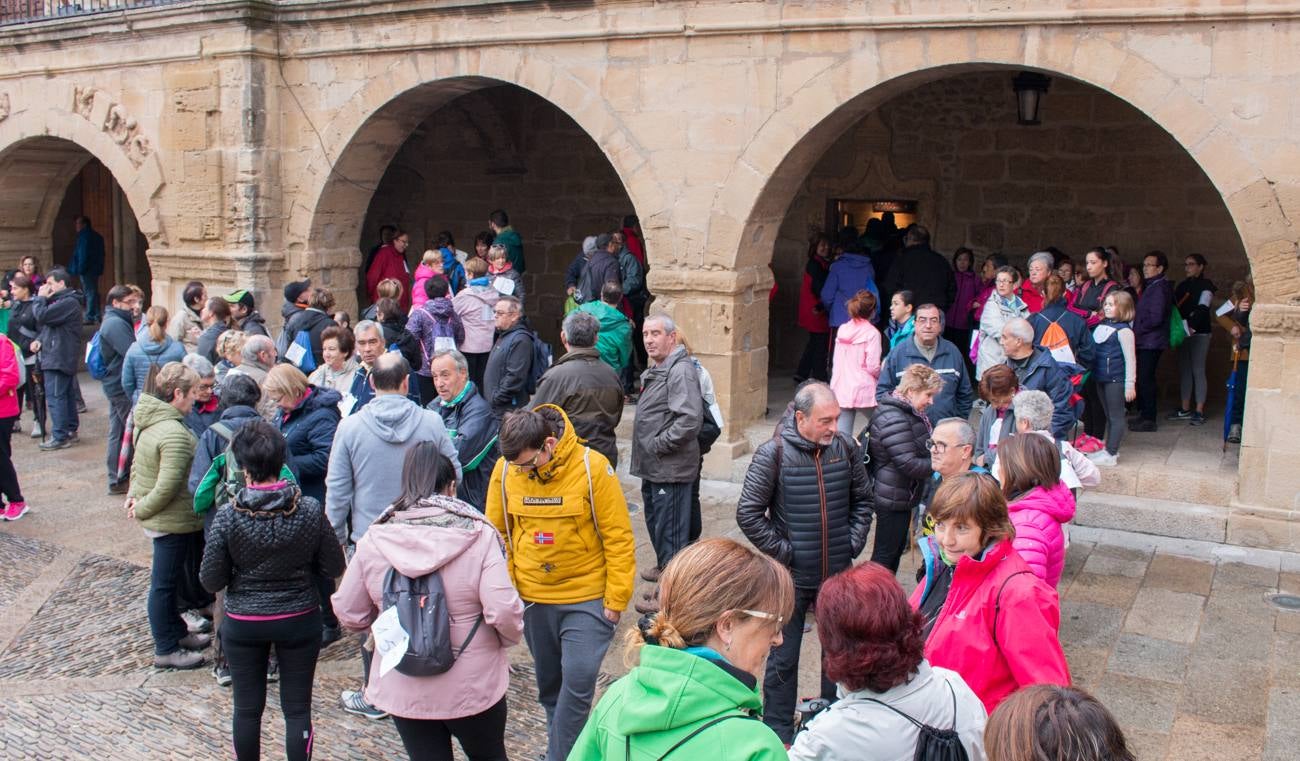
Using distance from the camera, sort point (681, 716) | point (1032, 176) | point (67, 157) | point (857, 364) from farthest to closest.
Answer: point (67, 157) → point (1032, 176) → point (857, 364) → point (681, 716)

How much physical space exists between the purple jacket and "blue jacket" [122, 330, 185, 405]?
7.02m

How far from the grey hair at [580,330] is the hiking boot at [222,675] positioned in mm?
2308

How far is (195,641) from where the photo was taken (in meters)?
6.15

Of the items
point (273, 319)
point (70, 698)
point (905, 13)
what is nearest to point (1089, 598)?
point (905, 13)

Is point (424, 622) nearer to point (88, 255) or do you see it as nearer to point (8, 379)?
point (8, 379)

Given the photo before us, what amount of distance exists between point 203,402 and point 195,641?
1.19 metres

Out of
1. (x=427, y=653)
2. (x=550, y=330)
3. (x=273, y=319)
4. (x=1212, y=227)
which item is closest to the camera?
(x=427, y=653)

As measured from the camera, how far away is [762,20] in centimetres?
876

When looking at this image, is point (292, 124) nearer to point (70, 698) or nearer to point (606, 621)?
point (70, 698)

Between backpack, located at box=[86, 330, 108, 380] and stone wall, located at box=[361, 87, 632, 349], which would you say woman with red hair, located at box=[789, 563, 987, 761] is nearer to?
backpack, located at box=[86, 330, 108, 380]

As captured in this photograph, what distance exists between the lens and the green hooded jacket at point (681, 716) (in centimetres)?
240

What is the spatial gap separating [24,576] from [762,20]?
6.00 m

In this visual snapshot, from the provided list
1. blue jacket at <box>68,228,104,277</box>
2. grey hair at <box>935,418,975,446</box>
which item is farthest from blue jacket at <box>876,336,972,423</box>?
blue jacket at <box>68,228,104,277</box>

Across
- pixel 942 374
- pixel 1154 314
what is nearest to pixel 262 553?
pixel 942 374
